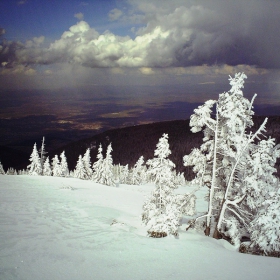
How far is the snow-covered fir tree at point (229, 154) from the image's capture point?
40.0ft

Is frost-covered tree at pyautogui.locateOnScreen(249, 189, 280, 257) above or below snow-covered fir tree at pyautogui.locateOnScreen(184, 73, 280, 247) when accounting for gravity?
below

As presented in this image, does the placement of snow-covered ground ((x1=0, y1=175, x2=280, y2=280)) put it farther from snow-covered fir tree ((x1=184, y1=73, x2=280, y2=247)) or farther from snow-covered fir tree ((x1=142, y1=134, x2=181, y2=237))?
snow-covered fir tree ((x1=142, y1=134, x2=181, y2=237))

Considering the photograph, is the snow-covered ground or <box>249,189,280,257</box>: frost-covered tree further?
<box>249,189,280,257</box>: frost-covered tree

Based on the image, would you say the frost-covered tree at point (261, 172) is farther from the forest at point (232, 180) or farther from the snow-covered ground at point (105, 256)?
the snow-covered ground at point (105, 256)

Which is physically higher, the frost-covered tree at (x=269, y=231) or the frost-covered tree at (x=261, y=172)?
the frost-covered tree at (x=261, y=172)

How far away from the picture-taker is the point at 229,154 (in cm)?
1237

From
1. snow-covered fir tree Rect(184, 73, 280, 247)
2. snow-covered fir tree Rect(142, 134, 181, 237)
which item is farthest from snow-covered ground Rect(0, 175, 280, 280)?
snow-covered fir tree Rect(142, 134, 181, 237)

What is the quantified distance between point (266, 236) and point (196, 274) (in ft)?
18.1

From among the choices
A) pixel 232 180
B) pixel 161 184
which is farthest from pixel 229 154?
pixel 161 184

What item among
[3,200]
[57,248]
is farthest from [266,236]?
[3,200]

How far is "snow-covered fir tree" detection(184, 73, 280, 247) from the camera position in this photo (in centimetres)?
1220

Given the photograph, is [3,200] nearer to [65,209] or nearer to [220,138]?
[65,209]

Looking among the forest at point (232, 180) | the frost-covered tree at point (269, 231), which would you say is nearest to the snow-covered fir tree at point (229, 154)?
the forest at point (232, 180)

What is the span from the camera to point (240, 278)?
279 inches
